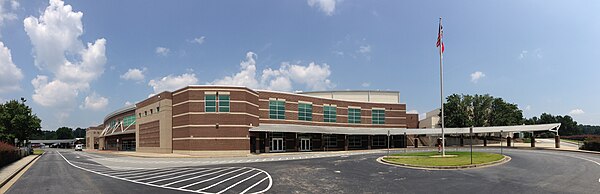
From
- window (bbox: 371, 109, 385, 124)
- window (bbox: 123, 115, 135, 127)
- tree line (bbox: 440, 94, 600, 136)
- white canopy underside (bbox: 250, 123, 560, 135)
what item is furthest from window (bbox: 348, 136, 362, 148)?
window (bbox: 123, 115, 135, 127)

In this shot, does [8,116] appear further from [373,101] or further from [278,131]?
[373,101]

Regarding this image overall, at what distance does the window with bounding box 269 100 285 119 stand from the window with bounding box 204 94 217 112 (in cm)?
982

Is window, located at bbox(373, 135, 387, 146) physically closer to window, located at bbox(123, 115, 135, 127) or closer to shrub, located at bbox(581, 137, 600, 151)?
shrub, located at bbox(581, 137, 600, 151)

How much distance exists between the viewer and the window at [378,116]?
6719 centimetres

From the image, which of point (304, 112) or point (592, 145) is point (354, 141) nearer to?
point (304, 112)

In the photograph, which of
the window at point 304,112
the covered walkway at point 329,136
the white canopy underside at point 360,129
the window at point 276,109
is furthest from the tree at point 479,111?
the window at point 276,109

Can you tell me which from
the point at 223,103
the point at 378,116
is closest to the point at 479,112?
the point at 378,116

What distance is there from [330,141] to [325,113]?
4527mm

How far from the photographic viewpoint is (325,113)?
61.3m

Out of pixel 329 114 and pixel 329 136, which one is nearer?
pixel 329 136

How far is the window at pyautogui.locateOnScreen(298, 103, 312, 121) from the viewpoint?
57.3 m

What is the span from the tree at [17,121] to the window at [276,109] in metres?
38.9

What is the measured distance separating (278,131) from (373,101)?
28834 millimetres

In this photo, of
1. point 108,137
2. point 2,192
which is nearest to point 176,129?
point 2,192
